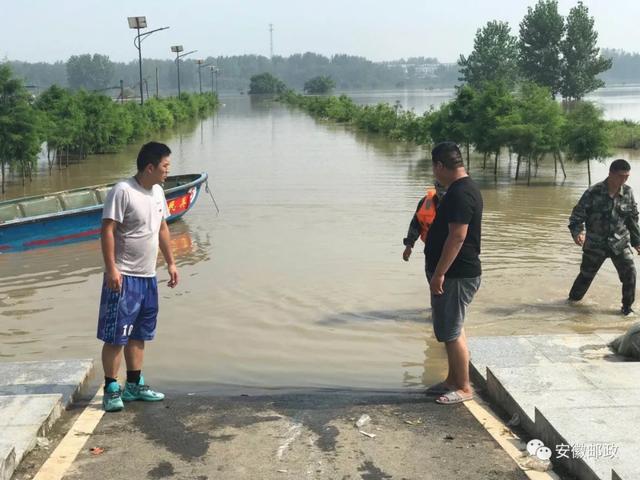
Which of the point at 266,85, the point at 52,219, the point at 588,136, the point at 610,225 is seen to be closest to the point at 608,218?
the point at 610,225

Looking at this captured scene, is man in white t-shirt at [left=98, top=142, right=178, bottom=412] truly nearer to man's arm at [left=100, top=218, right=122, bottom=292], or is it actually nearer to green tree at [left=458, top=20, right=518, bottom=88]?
man's arm at [left=100, top=218, right=122, bottom=292]

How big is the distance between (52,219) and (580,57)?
70194 millimetres

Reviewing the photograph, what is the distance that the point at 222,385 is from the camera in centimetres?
673

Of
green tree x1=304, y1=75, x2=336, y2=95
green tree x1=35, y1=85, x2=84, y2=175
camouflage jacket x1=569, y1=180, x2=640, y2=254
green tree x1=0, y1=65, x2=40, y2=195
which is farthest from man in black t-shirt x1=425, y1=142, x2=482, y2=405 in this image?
green tree x1=304, y1=75, x2=336, y2=95

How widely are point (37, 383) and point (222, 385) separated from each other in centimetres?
152

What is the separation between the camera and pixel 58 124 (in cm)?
2695

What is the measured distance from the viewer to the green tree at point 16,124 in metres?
22.2

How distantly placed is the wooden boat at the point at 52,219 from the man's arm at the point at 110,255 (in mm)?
8888

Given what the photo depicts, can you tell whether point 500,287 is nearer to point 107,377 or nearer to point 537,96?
point 107,377

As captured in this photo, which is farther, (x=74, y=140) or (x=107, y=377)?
(x=74, y=140)

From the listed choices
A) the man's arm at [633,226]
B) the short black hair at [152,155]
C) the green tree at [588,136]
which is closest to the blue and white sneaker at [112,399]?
the short black hair at [152,155]

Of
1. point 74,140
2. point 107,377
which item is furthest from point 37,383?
point 74,140

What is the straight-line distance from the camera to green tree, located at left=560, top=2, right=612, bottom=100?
74500 mm

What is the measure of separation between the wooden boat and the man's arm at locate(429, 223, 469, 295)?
9736mm
